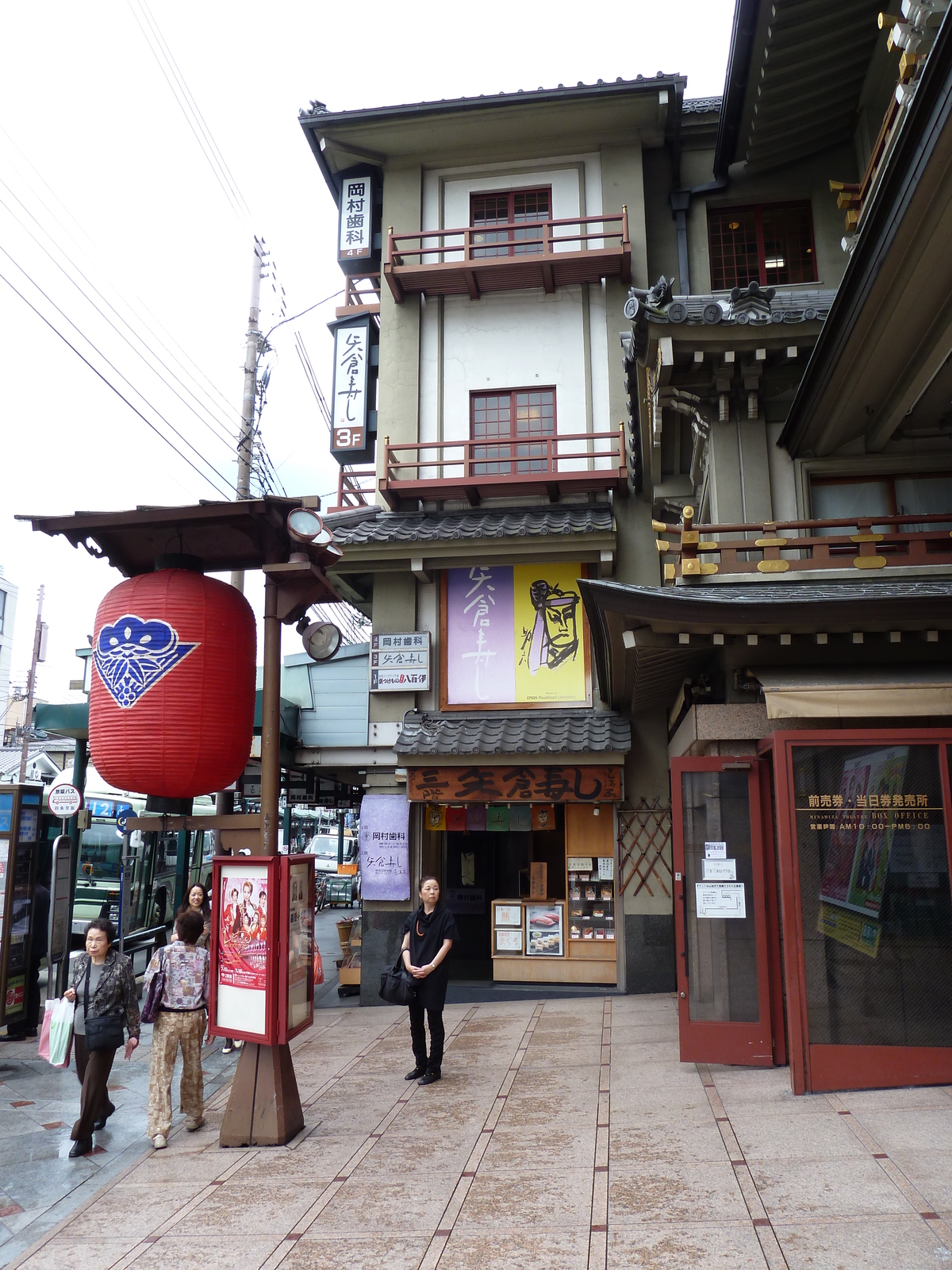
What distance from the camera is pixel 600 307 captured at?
15.8m

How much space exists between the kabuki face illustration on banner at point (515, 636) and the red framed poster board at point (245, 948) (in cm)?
703

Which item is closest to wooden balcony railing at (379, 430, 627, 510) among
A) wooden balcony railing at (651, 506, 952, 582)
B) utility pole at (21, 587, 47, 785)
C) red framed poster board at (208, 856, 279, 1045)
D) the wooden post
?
wooden balcony railing at (651, 506, 952, 582)

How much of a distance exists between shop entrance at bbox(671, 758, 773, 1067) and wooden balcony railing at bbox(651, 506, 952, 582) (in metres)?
2.07

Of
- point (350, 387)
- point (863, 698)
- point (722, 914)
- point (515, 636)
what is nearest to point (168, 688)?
point (722, 914)

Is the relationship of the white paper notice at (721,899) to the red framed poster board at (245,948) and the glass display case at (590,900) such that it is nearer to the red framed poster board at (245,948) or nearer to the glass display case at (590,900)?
the red framed poster board at (245,948)

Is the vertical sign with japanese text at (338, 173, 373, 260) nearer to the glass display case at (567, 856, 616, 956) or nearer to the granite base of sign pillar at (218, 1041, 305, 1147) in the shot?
the glass display case at (567, 856, 616, 956)

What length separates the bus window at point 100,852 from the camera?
69.4 ft

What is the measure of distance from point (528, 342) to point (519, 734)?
7.02m

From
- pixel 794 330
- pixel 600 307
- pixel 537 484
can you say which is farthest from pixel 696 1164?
pixel 600 307

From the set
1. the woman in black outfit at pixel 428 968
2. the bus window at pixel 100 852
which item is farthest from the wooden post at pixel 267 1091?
the bus window at pixel 100 852

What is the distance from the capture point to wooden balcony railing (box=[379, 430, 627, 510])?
14.6m

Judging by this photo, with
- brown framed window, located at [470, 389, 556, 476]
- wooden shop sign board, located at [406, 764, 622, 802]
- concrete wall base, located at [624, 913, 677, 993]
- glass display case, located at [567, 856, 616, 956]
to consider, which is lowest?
concrete wall base, located at [624, 913, 677, 993]

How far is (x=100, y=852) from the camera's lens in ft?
70.3

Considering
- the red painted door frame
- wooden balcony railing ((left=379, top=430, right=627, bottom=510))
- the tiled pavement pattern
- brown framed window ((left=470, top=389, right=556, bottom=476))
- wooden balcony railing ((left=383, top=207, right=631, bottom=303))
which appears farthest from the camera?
brown framed window ((left=470, top=389, right=556, bottom=476))
